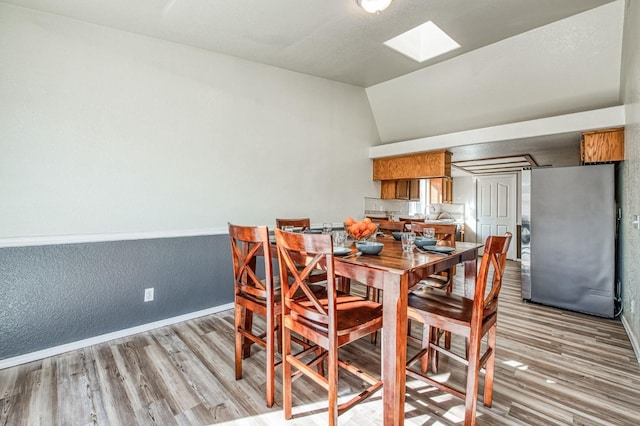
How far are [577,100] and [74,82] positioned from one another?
4635 mm

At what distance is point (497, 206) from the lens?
21.0ft

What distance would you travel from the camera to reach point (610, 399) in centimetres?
168

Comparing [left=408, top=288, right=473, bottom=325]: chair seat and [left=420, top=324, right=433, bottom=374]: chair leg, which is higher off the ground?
[left=408, top=288, right=473, bottom=325]: chair seat

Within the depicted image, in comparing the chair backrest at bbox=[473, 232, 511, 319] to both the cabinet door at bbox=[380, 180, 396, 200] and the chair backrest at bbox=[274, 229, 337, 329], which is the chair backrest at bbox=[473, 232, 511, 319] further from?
the cabinet door at bbox=[380, 180, 396, 200]

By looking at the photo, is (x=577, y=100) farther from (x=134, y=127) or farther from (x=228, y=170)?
(x=134, y=127)

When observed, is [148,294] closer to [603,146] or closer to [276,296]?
[276,296]

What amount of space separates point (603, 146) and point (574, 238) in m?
0.96

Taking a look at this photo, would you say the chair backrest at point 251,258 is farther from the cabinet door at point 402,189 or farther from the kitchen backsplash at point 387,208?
the cabinet door at point 402,189

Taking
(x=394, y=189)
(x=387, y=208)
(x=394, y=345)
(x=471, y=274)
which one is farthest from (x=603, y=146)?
(x=394, y=345)

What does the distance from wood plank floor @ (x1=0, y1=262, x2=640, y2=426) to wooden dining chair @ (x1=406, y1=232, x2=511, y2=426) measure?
0.63 feet

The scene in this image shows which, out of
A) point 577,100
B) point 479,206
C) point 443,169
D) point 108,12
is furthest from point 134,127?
point 479,206

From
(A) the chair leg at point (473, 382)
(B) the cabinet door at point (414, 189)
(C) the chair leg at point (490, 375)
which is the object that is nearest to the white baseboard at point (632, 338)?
(C) the chair leg at point (490, 375)

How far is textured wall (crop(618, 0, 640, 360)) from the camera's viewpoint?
2.11 m

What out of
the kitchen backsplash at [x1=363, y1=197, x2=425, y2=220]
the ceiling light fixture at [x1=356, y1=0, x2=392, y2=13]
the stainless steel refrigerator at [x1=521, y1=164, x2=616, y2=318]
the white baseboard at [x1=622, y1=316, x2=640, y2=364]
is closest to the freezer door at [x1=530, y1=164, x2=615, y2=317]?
the stainless steel refrigerator at [x1=521, y1=164, x2=616, y2=318]
